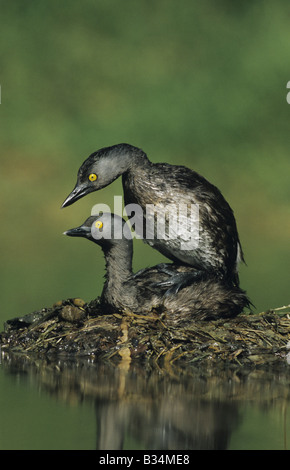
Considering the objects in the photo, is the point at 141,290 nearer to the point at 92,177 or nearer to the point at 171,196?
the point at 171,196

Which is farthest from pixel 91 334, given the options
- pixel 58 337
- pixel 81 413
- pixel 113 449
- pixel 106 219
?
pixel 113 449

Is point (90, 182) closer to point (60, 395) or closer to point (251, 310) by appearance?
point (251, 310)

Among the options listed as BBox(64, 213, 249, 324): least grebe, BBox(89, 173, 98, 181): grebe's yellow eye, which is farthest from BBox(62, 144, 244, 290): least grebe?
BBox(64, 213, 249, 324): least grebe

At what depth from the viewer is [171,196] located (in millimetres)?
4547

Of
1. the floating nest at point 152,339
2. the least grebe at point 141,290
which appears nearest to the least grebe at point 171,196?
the least grebe at point 141,290

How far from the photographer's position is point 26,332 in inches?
175

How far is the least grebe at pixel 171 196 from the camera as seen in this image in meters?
4.53

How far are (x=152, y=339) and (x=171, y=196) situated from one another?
3.02 feet

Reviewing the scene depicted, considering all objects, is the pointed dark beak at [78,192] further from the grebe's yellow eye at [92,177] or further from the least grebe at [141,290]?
the least grebe at [141,290]

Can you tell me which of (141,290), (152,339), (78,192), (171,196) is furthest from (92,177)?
(152,339)

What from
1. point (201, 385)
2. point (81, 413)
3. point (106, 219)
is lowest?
point (81, 413)

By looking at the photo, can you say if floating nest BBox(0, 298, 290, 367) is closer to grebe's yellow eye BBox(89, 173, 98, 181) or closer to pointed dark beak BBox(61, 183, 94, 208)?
pointed dark beak BBox(61, 183, 94, 208)

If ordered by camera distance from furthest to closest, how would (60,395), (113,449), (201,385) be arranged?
(201,385)
(60,395)
(113,449)

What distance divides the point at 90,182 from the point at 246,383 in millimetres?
1656
